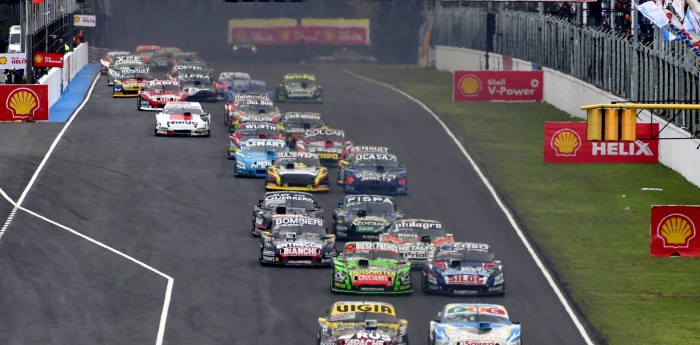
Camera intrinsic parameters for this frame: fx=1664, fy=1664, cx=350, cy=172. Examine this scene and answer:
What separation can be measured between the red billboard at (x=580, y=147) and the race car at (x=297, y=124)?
12730mm

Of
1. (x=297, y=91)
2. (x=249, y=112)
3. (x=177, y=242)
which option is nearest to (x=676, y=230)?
(x=177, y=242)

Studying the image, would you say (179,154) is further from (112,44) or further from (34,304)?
(112,44)

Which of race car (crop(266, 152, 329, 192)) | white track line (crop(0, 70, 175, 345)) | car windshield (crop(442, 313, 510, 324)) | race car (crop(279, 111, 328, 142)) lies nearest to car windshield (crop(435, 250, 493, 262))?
car windshield (crop(442, 313, 510, 324))

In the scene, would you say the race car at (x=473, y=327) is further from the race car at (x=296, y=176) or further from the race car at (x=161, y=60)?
the race car at (x=161, y=60)

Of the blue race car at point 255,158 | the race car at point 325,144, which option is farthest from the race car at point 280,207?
the race car at point 325,144

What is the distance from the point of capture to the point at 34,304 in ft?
149

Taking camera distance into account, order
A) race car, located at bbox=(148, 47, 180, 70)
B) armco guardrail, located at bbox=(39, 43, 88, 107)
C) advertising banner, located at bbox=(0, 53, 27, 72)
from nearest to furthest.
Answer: advertising banner, located at bbox=(0, 53, 27, 72)
armco guardrail, located at bbox=(39, 43, 88, 107)
race car, located at bbox=(148, 47, 180, 70)

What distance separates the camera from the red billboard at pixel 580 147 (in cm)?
6219

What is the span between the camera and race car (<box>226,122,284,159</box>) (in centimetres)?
6850

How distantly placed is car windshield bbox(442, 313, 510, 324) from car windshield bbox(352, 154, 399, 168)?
2257 centimetres

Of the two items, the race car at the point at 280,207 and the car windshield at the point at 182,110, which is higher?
the car windshield at the point at 182,110

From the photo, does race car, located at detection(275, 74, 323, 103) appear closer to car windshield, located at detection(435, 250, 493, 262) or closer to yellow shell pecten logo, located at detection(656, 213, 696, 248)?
car windshield, located at detection(435, 250, 493, 262)

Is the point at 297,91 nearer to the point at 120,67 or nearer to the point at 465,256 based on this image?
the point at 120,67

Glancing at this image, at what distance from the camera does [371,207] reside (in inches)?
2191
